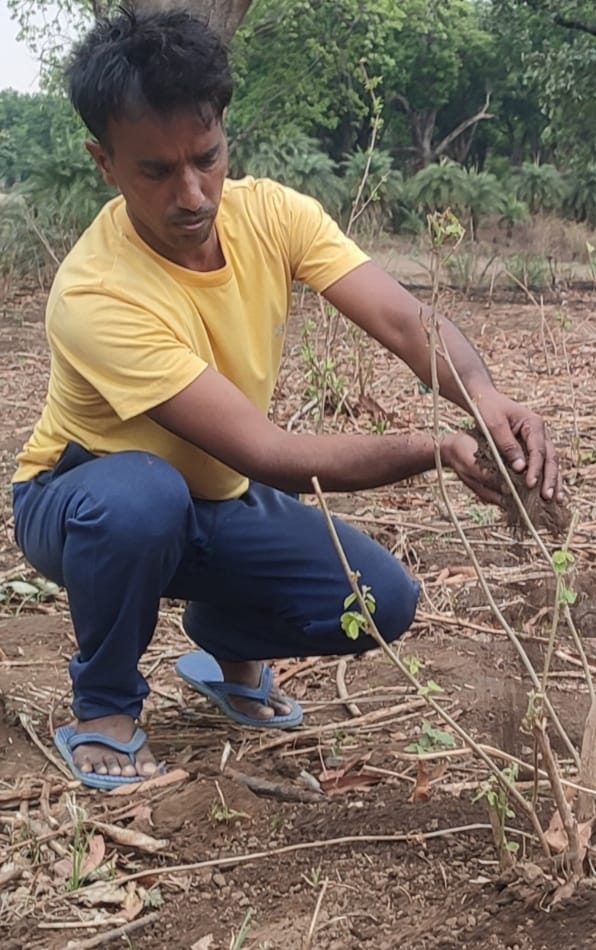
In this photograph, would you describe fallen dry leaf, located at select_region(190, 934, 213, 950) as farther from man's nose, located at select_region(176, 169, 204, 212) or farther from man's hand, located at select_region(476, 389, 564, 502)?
man's nose, located at select_region(176, 169, 204, 212)

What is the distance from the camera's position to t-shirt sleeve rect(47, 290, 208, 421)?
6.59 feet

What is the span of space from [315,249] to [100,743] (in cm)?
107

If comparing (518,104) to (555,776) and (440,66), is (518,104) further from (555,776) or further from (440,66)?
(555,776)

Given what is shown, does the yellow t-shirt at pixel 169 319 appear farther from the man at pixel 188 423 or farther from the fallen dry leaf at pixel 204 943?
the fallen dry leaf at pixel 204 943

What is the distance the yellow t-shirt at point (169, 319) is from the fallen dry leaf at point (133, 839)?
0.68 metres

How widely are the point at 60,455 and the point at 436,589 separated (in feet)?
4.31

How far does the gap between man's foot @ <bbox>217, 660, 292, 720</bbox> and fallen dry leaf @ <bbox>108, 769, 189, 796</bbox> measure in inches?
12.8

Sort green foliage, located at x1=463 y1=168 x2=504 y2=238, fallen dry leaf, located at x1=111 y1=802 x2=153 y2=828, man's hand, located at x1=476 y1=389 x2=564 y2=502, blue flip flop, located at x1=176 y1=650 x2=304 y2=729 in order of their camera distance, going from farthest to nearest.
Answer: green foliage, located at x1=463 y1=168 x2=504 y2=238, blue flip flop, located at x1=176 y1=650 x2=304 y2=729, fallen dry leaf, located at x1=111 y1=802 x2=153 y2=828, man's hand, located at x1=476 y1=389 x2=564 y2=502

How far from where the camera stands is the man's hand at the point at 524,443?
1.72 m

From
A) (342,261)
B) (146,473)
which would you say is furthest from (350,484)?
(342,261)

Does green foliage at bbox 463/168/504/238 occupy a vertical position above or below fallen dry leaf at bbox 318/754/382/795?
below

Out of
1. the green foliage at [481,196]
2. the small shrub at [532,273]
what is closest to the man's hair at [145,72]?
the small shrub at [532,273]

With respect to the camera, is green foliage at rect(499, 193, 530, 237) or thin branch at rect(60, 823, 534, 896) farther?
green foliage at rect(499, 193, 530, 237)

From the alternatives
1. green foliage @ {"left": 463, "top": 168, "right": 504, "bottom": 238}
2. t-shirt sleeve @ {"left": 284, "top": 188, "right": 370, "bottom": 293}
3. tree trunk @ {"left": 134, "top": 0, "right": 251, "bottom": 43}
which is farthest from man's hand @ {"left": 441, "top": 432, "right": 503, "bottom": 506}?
green foliage @ {"left": 463, "top": 168, "right": 504, "bottom": 238}
